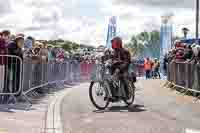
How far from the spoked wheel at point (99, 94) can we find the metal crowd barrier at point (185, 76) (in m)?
4.41

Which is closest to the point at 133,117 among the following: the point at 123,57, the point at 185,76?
the point at 123,57

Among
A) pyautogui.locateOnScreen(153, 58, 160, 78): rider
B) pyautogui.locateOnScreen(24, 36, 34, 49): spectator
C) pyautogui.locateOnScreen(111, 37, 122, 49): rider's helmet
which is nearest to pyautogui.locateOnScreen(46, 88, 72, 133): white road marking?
pyautogui.locateOnScreen(111, 37, 122, 49): rider's helmet

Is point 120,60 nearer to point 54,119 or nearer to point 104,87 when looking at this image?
point 104,87

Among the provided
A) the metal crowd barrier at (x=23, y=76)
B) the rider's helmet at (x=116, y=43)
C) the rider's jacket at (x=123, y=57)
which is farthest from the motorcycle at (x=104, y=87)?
the metal crowd barrier at (x=23, y=76)

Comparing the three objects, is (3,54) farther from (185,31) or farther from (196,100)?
(185,31)

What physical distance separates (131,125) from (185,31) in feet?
72.5

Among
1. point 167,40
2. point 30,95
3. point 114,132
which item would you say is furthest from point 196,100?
point 167,40

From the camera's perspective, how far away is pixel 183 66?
59.9 feet

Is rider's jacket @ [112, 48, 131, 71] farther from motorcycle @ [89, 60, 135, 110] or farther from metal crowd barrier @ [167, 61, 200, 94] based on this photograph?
metal crowd barrier @ [167, 61, 200, 94]

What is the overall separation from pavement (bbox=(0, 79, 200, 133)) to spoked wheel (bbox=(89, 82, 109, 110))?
0.17 m

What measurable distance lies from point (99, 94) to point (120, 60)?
1132 mm

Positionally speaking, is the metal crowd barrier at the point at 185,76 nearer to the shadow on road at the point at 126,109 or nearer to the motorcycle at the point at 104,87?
the shadow on road at the point at 126,109

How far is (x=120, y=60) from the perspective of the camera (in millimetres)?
12734

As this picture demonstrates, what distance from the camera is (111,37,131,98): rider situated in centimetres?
1262
